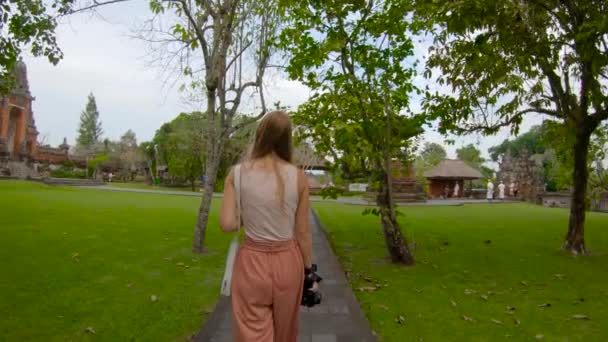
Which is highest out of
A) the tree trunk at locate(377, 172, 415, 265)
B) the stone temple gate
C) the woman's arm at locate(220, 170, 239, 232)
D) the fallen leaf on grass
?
the stone temple gate

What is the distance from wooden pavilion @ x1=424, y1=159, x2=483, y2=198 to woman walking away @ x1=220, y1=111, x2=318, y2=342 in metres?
40.6

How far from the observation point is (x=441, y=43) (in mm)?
8805

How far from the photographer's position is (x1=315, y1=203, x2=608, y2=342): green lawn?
4.71m

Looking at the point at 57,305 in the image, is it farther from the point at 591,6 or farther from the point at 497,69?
the point at 591,6

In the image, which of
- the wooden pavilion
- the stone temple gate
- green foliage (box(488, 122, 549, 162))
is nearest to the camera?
the wooden pavilion

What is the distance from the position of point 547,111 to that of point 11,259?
34.7 ft

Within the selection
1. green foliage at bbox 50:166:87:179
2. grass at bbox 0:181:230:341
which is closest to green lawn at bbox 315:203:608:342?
grass at bbox 0:181:230:341

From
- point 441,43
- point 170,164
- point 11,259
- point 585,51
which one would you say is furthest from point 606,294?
point 170,164

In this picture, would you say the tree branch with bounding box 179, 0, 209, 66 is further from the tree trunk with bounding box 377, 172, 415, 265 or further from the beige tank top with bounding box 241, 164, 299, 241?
the beige tank top with bounding box 241, 164, 299, 241

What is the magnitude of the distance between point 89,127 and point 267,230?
3534 inches

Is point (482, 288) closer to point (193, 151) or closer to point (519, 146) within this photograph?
point (193, 151)

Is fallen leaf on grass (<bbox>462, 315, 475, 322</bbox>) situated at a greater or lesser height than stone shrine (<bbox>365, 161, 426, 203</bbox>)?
lesser

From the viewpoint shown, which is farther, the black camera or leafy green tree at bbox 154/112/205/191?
leafy green tree at bbox 154/112/205/191

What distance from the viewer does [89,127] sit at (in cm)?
8275
